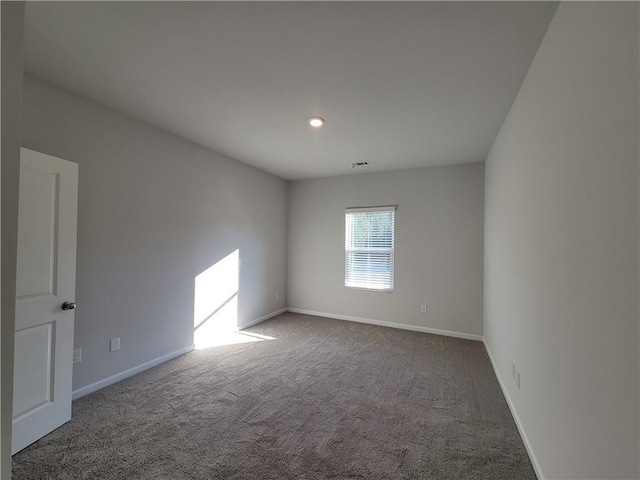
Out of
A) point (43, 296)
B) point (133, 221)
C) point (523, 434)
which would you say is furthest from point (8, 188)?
point (523, 434)

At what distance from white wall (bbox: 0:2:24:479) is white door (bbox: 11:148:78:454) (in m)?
1.15

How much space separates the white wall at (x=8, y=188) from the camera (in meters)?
0.99

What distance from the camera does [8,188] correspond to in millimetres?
1001

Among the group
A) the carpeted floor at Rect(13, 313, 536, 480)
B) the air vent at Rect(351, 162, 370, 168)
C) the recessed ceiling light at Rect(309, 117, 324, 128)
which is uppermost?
the air vent at Rect(351, 162, 370, 168)

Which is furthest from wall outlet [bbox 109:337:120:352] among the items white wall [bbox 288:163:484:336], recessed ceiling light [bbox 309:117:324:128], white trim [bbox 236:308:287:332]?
white wall [bbox 288:163:484:336]

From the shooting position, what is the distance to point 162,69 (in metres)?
2.04

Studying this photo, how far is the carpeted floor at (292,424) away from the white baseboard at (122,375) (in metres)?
0.07

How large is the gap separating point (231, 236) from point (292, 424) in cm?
277

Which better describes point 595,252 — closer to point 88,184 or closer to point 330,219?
point 88,184

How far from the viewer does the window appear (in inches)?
188

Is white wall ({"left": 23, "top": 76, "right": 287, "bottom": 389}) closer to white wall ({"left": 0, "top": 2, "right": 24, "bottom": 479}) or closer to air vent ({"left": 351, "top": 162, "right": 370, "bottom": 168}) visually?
Answer: white wall ({"left": 0, "top": 2, "right": 24, "bottom": 479})

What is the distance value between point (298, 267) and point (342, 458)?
385 centimetres

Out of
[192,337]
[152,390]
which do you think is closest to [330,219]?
[192,337]

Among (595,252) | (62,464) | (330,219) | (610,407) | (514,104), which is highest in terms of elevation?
(514,104)
